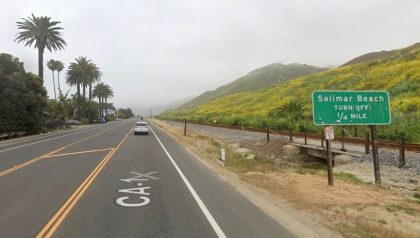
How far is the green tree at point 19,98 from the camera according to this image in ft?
139

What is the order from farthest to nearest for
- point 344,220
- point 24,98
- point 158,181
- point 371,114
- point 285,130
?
point 24,98
point 285,130
point 371,114
point 158,181
point 344,220

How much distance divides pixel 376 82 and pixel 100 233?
192ft

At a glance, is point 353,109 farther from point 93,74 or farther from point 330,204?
A: point 93,74

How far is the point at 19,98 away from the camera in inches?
1780

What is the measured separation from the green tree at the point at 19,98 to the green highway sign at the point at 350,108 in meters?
36.7

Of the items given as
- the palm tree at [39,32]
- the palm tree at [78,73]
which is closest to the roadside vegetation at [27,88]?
the palm tree at [39,32]

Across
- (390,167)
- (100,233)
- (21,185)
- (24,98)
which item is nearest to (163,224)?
(100,233)

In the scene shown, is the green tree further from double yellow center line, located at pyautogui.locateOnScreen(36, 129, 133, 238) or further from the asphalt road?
double yellow center line, located at pyautogui.locateOnScreen(36, 129, 133, 238)

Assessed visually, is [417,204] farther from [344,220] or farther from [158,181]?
[158,181]

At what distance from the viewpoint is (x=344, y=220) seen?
8867mm

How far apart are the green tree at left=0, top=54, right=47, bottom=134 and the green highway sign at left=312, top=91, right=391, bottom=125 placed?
36.7m

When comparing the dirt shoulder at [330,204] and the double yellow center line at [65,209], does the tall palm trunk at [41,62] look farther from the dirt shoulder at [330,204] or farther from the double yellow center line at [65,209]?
the dirt shoulder at [330,204]

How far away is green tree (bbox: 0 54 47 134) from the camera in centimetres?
4250

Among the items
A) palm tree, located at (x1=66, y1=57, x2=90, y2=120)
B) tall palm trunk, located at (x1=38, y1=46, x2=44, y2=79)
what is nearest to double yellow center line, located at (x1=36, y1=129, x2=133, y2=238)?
tall palm trunk, located at (x1=38, y1=46, x2=44, y2=79)
